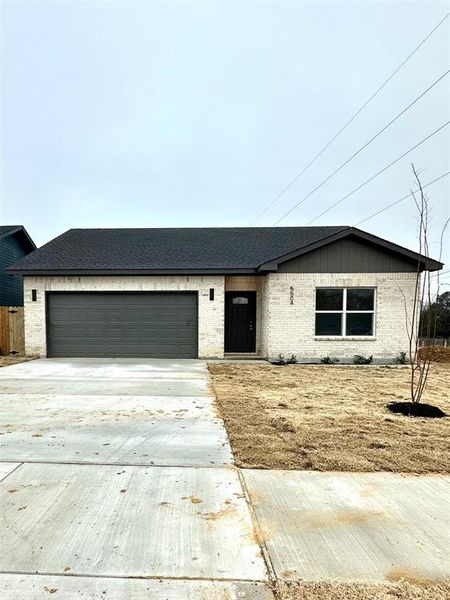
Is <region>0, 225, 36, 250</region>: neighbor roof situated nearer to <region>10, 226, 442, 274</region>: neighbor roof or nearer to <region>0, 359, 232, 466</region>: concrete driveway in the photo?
<region>10, 226, 442, 274</region>: neighbor roof

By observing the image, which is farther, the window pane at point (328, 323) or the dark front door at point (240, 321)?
the dark front door at point (240, 321)

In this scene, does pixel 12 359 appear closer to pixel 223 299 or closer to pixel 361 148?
pixel 223 299

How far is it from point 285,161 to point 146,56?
45.4 ft

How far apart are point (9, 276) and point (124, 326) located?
857 centimetres

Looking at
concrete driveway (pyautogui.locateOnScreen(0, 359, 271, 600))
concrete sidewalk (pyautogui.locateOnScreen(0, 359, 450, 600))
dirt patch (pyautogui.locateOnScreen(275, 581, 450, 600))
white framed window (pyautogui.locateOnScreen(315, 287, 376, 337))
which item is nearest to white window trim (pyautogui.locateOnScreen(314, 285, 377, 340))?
white framed window (pyautogui.locateOnScreen(315, 287, 376, 337))

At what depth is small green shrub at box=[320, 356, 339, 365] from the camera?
12.0m

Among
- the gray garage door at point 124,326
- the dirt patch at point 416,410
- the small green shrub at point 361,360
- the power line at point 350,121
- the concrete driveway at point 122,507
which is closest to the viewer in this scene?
the concrete driveway at point 122,507

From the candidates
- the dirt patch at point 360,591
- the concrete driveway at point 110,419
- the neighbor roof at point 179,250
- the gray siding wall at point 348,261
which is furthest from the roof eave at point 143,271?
the dirt patch at point 360,591

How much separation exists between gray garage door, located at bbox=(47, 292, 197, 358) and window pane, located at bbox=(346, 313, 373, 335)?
5.26m

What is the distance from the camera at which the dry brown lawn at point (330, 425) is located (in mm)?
3956

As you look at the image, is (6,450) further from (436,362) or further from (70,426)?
(436,362)

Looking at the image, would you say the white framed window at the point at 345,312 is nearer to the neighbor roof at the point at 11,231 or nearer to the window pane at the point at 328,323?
the window pane at the point at 328,323

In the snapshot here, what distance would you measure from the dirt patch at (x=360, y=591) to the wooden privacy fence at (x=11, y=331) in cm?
1386

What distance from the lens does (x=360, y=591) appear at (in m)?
2.07
